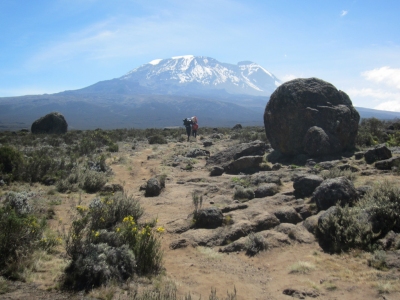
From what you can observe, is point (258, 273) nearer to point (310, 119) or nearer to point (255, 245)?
point (255, 245)

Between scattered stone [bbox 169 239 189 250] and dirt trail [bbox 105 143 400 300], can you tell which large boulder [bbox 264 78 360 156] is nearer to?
dirt trail [bbox 105 143 400 300]

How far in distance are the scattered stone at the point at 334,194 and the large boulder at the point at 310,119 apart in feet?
20.9

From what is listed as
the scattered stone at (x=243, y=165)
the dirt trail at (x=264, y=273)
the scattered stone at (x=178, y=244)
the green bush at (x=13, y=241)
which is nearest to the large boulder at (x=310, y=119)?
the scattered stone at (x=243, y=165)

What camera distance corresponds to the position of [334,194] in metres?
7.82

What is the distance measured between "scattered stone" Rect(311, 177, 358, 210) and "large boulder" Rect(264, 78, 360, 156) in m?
6.37

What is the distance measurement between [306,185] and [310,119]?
6899mm

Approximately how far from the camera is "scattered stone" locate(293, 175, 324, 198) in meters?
9.16

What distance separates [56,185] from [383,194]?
9978 mm

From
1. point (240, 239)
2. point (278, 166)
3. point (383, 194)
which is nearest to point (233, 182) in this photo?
point (278, 166)

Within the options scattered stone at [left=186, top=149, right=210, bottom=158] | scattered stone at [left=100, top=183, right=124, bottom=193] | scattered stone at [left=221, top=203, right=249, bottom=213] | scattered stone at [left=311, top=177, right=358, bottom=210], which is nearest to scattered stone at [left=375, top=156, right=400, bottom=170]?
scattered stone at [left=311, top=177, right=358, bottom=210]

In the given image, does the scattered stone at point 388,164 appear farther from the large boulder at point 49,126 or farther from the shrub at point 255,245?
the large boulder at point 49,126

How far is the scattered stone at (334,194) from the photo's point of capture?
779cm

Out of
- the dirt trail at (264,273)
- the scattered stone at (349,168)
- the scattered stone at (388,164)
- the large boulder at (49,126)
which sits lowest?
the dirt trail at (264,273)

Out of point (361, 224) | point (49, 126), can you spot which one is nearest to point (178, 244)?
point (361, 224)
